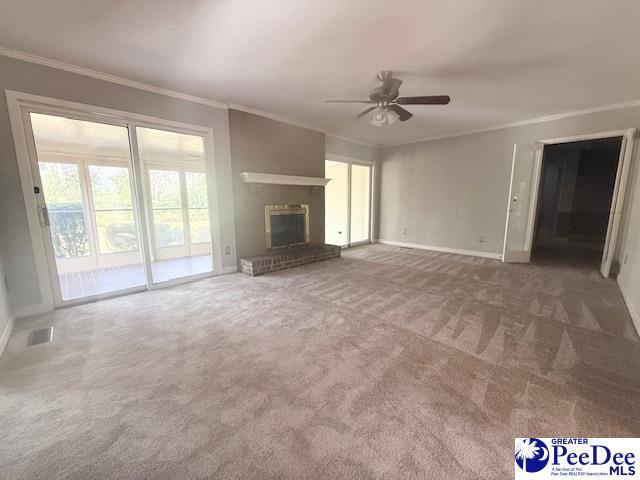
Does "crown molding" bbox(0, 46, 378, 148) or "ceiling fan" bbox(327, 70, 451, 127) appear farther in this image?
"ceiling fan" bbox(327, 70, 451, 127)

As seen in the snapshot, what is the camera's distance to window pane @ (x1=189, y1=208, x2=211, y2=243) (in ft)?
18.0

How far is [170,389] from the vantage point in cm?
162

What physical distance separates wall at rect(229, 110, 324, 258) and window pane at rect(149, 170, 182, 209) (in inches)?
82.0

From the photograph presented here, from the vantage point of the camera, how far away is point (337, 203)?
623 centimetres

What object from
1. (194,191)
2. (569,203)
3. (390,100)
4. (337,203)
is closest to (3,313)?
(194,191)

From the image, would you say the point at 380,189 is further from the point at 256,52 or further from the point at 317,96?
the point at 256,52

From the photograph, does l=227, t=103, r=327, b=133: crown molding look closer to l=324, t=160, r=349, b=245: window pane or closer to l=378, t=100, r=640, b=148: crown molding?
l=324, t=160, r=349, b=245: window pane

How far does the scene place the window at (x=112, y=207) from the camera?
454cm

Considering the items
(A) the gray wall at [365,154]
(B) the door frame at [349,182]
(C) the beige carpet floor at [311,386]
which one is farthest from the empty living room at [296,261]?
(B) the door frame at [349,182]

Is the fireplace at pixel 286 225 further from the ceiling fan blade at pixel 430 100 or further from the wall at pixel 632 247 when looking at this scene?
the wall at pixel 632 247

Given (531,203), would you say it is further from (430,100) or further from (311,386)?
(311,386)

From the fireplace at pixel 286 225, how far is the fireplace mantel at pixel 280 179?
433 millimetres

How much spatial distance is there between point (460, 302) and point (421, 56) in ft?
8.62

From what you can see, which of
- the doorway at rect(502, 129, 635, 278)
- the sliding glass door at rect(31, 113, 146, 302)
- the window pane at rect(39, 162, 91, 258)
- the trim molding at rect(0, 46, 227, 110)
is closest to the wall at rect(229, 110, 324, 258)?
the trim molding at rect(0, 46, 227, 110)
